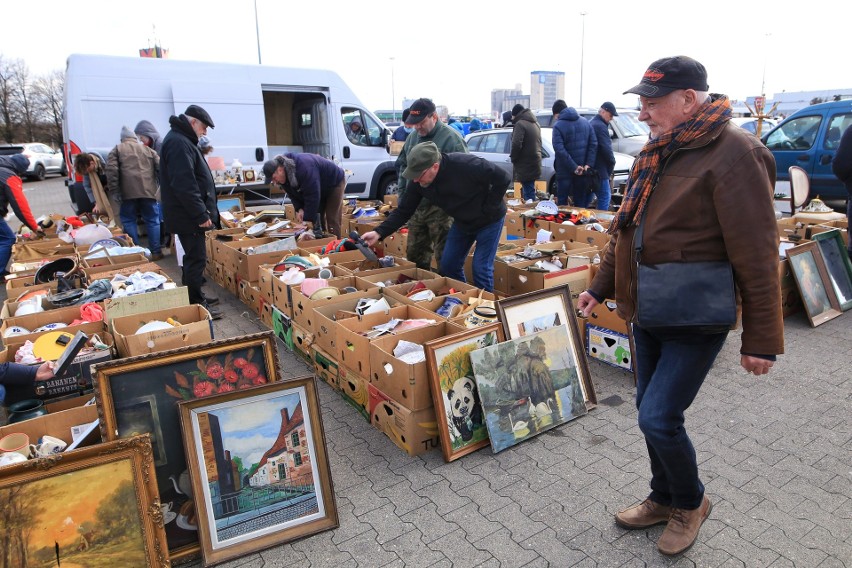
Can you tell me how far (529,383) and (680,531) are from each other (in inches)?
44.6

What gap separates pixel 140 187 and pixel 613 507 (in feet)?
23.5

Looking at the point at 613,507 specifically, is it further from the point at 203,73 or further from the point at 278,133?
the point at 278,133

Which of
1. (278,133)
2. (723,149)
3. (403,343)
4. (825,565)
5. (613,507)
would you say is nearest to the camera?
(723,149)

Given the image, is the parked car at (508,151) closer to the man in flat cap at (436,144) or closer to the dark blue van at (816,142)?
the dark blue van at (816,142)

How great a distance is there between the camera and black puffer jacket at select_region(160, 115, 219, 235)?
5074 millimetres

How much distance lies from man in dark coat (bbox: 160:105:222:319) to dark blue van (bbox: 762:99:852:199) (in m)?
7.97

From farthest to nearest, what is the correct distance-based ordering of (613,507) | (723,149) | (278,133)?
(278,133), (613,507), (723,149)

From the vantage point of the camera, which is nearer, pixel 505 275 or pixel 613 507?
pixel 613 507

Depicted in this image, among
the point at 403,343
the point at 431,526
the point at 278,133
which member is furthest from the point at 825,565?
the point at 278,133

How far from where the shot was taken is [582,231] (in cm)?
598

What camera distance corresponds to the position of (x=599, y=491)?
9.09 feet

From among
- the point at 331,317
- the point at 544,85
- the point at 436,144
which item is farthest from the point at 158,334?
the point at 544,85

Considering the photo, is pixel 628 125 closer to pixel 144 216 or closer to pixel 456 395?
pixel 144 216

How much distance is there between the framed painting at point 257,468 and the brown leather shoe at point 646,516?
1297mm
